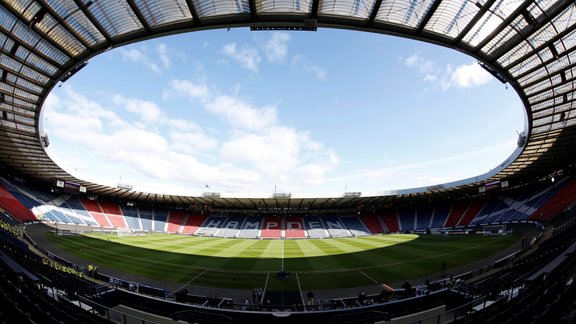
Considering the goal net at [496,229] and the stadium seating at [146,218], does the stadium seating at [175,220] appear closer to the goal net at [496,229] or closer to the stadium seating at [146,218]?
the stadium seating at [146,218]

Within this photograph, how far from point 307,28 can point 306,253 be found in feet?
92.2

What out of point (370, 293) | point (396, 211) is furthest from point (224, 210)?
point (370, 293)

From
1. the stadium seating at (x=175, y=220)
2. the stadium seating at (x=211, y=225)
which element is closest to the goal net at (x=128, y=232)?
the stadium seating at (x=175, y=220)

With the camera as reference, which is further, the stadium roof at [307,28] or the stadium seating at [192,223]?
the stadium seating at [192,223]

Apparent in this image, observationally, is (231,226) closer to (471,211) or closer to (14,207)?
(14,207)

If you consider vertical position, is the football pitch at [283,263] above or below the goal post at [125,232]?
below

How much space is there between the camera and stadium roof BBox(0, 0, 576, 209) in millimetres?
15000

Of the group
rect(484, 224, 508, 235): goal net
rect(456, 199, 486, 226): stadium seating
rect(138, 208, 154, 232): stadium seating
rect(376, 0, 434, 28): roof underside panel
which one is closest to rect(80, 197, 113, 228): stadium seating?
rect(138, 208, 154, 232): stadium seating

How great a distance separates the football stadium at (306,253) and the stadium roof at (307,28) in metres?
0.09

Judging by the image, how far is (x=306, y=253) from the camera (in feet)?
119

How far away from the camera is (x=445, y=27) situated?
16641mm

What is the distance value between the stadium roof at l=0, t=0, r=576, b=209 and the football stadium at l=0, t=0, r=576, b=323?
0.09 m

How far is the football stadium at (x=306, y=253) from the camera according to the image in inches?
491

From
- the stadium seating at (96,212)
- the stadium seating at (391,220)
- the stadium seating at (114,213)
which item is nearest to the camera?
the stadium seating at (96,212)
